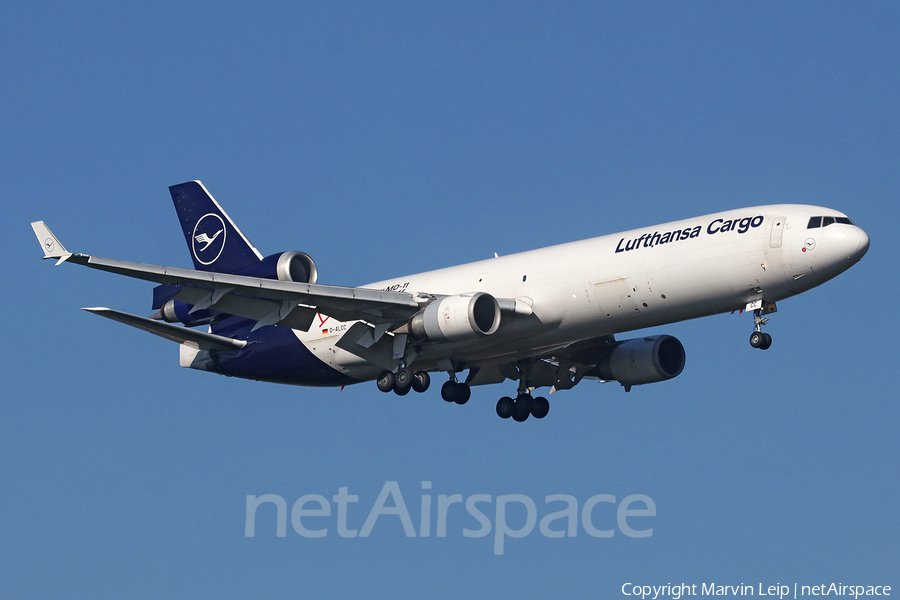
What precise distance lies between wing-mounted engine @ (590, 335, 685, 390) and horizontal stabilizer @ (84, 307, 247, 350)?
1348 cm

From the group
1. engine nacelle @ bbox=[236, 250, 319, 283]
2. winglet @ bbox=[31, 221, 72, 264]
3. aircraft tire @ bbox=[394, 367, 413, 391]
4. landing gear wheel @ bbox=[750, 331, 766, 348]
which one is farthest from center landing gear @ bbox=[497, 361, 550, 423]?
winglet @ bbox=[31, 221, 72, 264]

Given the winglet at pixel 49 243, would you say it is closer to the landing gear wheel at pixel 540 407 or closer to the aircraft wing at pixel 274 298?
the aircraft wing at pixel 274 298

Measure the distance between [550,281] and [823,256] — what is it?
8363 mm

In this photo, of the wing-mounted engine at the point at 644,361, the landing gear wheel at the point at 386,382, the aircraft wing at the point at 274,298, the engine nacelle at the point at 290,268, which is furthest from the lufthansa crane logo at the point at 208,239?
the wing-mounted engine at the point at 644,361

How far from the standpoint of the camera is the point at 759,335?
35250mm

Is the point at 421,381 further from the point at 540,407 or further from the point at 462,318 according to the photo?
the point at 540,407

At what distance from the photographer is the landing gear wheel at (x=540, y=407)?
43.7 meters

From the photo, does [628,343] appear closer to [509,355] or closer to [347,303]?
[509,355]

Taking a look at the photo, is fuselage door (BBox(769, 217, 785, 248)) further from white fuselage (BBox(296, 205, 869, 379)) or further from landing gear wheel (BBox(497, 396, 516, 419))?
landing gear wheel (BBox(497, 396, 516, 419))

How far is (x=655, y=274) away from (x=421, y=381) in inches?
349

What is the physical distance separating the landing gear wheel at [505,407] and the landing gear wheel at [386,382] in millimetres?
5877

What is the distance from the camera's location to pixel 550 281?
37.7 metres

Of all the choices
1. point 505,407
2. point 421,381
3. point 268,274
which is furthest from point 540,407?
point 268,274

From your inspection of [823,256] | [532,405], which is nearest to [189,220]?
[532,405]
